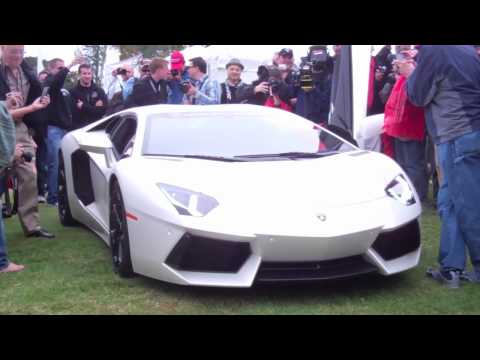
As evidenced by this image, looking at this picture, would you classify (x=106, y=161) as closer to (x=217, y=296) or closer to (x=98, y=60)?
(x=217, y=296)

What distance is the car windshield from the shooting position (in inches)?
173

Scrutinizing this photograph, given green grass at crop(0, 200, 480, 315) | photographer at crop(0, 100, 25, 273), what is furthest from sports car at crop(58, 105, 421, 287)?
photographer at crop(0, 100, 25, 273)

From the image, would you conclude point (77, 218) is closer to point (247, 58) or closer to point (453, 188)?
point (453, 188)

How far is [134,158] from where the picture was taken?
4.27 m

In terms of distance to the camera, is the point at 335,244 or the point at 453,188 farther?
the point at 453,188

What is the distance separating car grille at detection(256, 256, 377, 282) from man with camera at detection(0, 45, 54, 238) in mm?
2872

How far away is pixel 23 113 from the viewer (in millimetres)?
5531

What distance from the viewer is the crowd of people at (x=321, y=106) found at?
12.9ft

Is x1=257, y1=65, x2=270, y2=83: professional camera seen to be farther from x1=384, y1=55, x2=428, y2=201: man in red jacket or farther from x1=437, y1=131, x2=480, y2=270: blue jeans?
x1=437, y1=131, x2=480, y2=270: blue jeans

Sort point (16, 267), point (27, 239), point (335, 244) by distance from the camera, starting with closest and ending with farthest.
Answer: point (335, 244) < point (16, 267) < point (27, 239)

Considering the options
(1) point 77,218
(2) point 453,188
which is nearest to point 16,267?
(1) point 77,218
